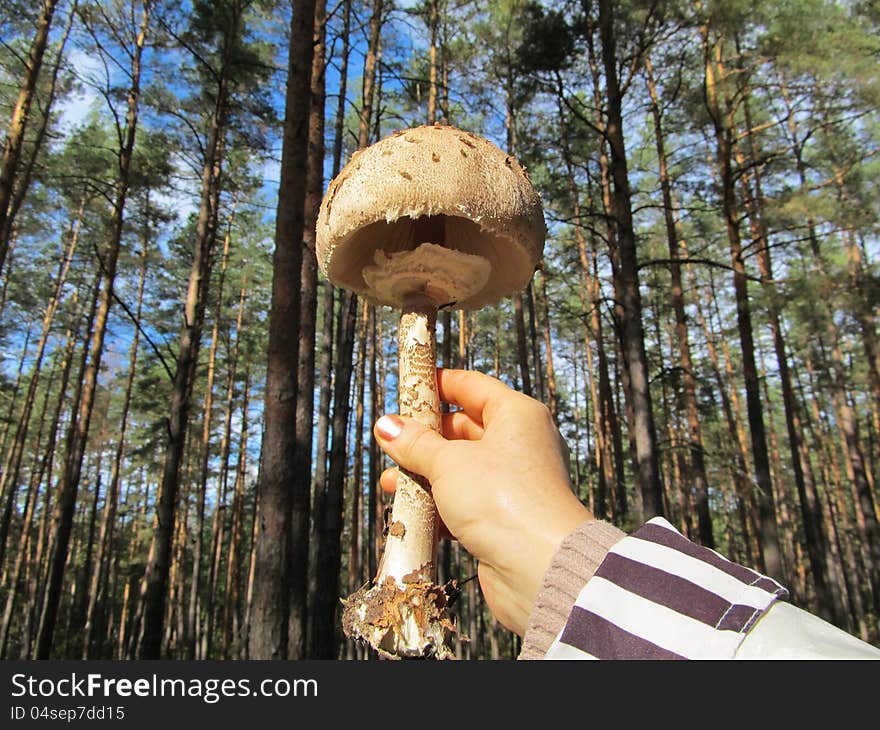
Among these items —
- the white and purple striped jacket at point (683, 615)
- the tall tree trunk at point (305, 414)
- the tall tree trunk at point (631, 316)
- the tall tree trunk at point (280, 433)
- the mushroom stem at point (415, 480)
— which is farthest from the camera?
the tall tree trunk at point (631, 316)

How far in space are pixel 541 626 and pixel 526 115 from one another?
15.2m

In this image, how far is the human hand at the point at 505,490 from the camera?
1.27m

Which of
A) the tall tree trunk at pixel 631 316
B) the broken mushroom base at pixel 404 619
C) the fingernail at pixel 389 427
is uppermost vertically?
the tall tree trunk at pixel 631 316

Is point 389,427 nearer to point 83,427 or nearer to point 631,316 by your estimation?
point 631,316

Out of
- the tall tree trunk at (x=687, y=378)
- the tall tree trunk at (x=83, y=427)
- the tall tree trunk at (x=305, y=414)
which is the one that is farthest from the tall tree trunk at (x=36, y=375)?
the tall tree trunk at (x=687, y=378)

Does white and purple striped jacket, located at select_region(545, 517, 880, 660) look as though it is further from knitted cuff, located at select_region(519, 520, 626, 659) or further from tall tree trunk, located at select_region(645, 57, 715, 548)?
tall tree trunk, located at select_region(645, 57, 715, 548)

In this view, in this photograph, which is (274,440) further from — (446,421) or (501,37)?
(501,37)

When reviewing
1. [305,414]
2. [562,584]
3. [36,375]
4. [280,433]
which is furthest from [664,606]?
[36,375]

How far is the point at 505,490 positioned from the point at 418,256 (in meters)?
0.83

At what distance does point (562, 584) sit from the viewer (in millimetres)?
1104

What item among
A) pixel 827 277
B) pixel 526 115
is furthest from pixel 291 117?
pixel 526 115

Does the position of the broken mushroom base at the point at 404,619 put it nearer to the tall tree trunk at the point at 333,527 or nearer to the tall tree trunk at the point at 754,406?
the tall tree trunk at the point at 333,527

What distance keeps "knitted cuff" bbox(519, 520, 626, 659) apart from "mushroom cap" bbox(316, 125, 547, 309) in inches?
40.2

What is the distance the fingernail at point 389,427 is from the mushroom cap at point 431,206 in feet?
1.65
